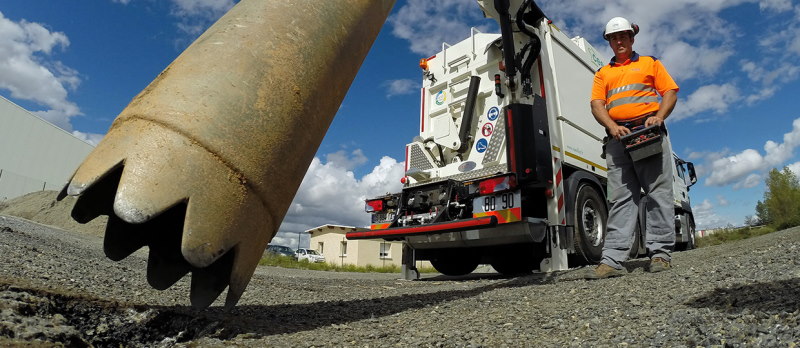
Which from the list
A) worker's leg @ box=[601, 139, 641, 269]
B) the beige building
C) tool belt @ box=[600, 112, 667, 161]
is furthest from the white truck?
the beige building

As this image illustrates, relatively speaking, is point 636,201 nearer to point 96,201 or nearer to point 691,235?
point 96,201

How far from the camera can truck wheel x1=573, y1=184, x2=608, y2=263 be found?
544cm

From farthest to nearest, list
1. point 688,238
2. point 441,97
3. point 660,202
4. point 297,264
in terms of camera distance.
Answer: point 297,264
point 688,238
point 441,97
point 660,202

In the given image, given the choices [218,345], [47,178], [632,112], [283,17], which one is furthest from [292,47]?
[47,178]

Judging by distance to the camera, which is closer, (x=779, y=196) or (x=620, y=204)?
(x=620, y=204)

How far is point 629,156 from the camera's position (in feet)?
12.1

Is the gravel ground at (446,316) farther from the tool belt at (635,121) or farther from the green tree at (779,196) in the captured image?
the green tree at (779,196)

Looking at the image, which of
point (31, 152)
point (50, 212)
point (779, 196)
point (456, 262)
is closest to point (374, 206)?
point (456, 262)

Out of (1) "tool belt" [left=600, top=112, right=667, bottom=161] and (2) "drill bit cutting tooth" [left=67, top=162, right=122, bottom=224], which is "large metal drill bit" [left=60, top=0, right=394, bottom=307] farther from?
(1) "tool belt" [left=600, top=112, right=667, bottom=161]

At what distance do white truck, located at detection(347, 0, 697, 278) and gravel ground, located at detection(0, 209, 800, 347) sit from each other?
2149mm

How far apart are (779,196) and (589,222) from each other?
101 ft

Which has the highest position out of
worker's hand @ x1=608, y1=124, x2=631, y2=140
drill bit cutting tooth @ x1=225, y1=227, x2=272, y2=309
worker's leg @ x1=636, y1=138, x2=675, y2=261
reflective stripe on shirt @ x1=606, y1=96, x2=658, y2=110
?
reflective stripe on shirt @ x1=606, y1=96, x2=658, y2=110

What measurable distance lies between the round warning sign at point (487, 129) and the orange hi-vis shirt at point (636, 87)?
2123mm

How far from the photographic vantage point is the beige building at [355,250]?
98.4 ft
